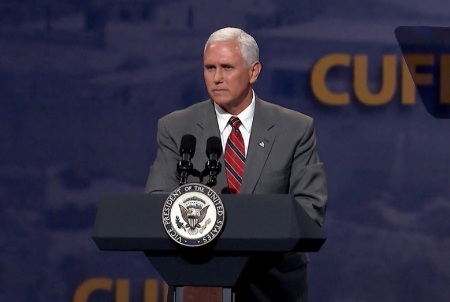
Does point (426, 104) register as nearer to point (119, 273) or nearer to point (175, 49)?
point (175, 49)

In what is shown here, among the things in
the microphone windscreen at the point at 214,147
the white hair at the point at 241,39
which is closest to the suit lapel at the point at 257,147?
the white hair at the point at 241,39

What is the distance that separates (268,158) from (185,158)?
412 millimetres

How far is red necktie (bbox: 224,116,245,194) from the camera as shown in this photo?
2.77 m

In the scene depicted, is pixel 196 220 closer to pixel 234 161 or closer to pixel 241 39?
pixel 234 161

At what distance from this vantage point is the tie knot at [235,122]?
2869 mm

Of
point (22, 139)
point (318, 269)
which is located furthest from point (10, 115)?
point (318, 269)

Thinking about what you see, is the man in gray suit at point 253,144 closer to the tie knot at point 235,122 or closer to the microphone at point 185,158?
the tie knot at point 235,122

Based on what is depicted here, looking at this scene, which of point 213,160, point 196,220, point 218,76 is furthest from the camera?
point 218,76

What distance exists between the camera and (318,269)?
430 cm

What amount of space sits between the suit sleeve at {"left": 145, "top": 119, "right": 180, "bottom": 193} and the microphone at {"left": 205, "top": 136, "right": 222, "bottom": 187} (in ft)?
0.96

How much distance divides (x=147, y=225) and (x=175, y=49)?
1.99m

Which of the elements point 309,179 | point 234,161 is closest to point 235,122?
point 234,161

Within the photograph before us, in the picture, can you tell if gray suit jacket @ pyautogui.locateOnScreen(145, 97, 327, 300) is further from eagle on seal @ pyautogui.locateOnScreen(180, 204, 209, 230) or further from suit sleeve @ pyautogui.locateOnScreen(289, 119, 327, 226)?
eagle on seal @ pyautogui.locateOnScreen(180, 204, 209, 230)

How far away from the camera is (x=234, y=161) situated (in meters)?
2.79
